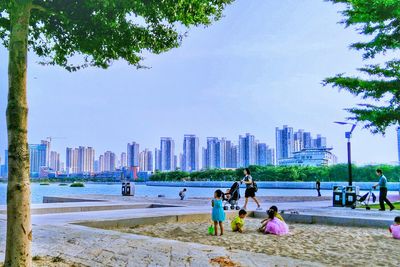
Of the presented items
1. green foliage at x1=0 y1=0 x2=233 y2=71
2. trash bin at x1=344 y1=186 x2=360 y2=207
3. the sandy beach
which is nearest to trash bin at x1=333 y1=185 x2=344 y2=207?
trash bin at x1=344 y1=186 x2=360 y2=207

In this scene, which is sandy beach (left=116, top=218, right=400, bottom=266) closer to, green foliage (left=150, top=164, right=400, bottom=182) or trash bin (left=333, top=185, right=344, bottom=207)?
trash bin (left=333, top=185, right=344, bottom=207)

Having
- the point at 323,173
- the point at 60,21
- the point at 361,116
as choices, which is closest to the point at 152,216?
the point at 60,21

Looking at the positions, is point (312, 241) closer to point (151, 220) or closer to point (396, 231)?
point (396, 231)

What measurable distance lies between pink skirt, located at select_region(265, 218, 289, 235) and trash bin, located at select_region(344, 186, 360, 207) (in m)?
8.78

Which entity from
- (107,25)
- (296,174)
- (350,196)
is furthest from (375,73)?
(296,174)

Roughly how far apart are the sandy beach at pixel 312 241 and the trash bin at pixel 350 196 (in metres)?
6.36

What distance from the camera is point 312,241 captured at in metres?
10.2

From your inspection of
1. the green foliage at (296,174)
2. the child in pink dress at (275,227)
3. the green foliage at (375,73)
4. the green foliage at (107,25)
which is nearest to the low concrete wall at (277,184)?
the green foliage at (296,174)

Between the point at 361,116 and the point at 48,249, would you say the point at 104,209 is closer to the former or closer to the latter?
the point at 48,249

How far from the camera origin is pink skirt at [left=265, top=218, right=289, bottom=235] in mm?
11297

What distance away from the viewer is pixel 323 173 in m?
130

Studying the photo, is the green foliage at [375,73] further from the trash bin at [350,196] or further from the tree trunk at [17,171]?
the tree trunk at [17,171]

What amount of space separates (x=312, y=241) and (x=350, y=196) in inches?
395

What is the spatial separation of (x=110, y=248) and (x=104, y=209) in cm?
1097
